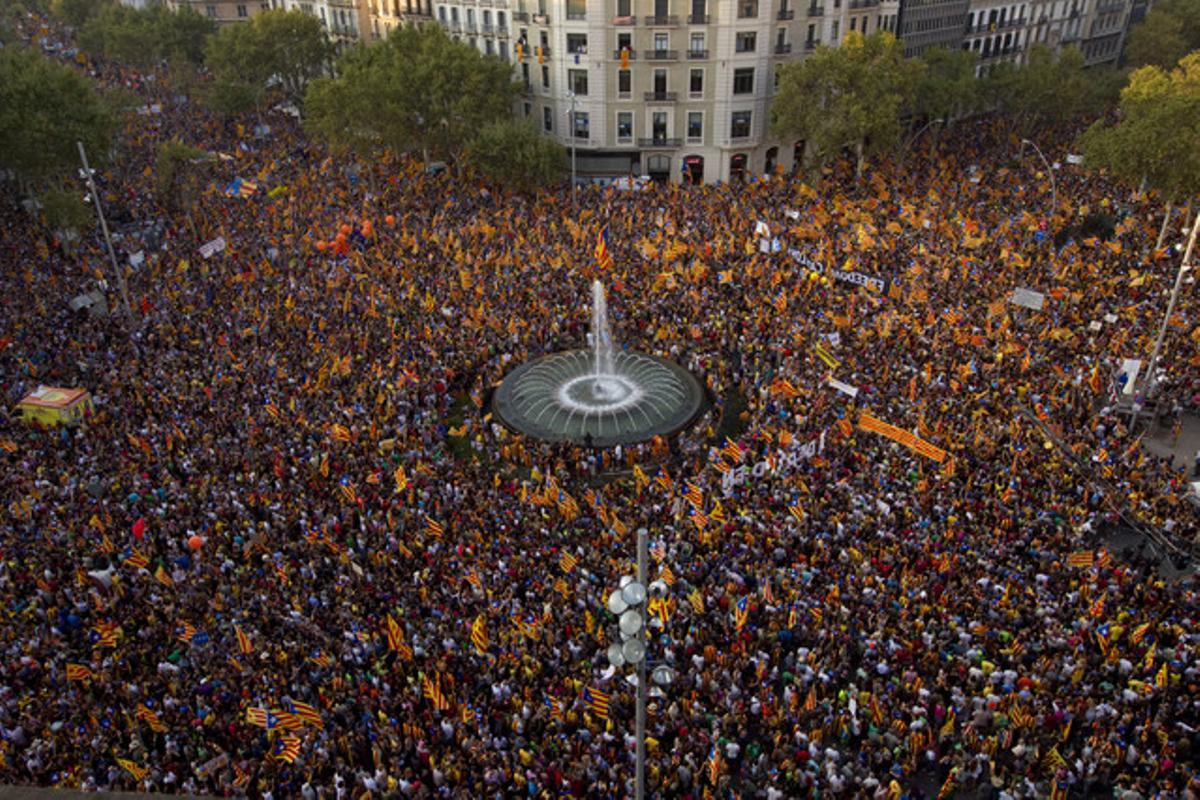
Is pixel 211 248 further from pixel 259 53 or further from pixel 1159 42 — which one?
pixel 1159 42

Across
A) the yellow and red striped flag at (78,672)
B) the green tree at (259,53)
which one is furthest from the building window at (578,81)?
the yellow and red striped flag at (78,672)

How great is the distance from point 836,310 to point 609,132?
31185 millimetres

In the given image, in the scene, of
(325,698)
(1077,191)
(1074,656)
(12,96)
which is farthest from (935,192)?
(12,96)

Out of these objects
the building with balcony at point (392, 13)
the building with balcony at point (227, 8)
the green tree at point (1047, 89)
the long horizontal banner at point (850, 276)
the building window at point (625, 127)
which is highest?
the building with balcony at point (227, 8)

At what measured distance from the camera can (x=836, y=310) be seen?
121 feet

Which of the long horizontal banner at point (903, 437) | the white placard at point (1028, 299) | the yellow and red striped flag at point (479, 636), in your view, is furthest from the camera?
the white placard at point (1028, 299)

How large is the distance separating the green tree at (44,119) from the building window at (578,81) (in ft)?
98.0

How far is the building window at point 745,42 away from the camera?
58031 mm

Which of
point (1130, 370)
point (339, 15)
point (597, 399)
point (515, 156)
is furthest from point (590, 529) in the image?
point (339, 15)

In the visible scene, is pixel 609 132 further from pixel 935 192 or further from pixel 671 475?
pixel 671 475

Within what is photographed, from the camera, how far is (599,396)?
34031mm

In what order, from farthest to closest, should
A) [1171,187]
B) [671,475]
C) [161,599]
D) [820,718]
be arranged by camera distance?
1. [1171,187]
2. [671,475]
3. [161,599]
4. [820,718]

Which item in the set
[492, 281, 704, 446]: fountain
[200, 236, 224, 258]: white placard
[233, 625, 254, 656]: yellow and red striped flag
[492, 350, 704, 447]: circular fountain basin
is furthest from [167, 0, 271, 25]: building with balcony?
[233, 625, 254, 656]: yellow and red striped flag

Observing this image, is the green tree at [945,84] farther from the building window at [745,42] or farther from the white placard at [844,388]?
the white placard at [844,388]
